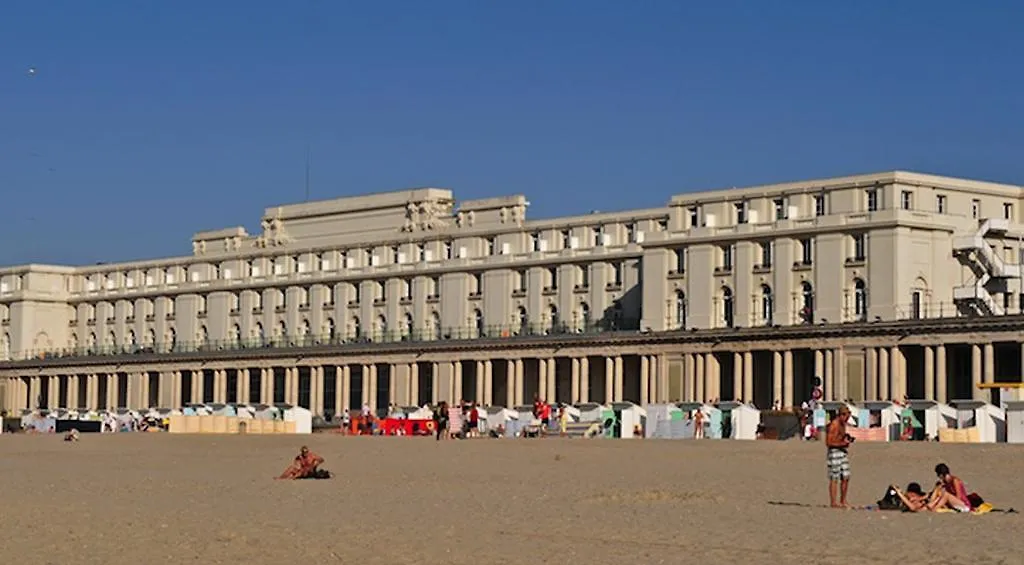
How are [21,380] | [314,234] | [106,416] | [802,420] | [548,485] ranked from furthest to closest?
[21,380] → [314,234] → [106,416] → [802,420] → [548,485]

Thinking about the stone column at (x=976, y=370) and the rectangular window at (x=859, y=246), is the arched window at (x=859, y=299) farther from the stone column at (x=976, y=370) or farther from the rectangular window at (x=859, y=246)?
the stone column at (x=976, y=370)

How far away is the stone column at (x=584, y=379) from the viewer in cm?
10062

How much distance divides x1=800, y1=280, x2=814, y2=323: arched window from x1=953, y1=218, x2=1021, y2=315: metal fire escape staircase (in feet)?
20.3

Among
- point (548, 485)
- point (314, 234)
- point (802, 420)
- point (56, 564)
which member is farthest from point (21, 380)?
point (56, 564)

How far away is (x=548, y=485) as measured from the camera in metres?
40.6

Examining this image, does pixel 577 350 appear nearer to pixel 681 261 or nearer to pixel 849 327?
pixel 681 261

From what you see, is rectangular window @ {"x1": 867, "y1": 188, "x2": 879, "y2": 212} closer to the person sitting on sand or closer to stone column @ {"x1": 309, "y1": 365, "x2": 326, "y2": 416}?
stone column @ {"x1": 309, "y1": 365, "x2": 326, "y2": 416}

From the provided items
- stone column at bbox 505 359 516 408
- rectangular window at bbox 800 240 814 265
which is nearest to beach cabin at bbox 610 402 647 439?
rectangular window at bbox 800 240 814 265

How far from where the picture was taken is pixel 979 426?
64.9 m

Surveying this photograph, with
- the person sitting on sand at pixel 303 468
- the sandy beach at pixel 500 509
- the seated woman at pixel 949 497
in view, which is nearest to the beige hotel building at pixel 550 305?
the sandy beach at pixel 500 509

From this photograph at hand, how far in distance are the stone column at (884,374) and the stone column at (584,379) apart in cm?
1869

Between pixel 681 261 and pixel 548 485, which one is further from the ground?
pixel 681 261

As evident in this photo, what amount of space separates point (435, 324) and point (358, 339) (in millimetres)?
5833

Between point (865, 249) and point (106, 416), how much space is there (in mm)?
40740
